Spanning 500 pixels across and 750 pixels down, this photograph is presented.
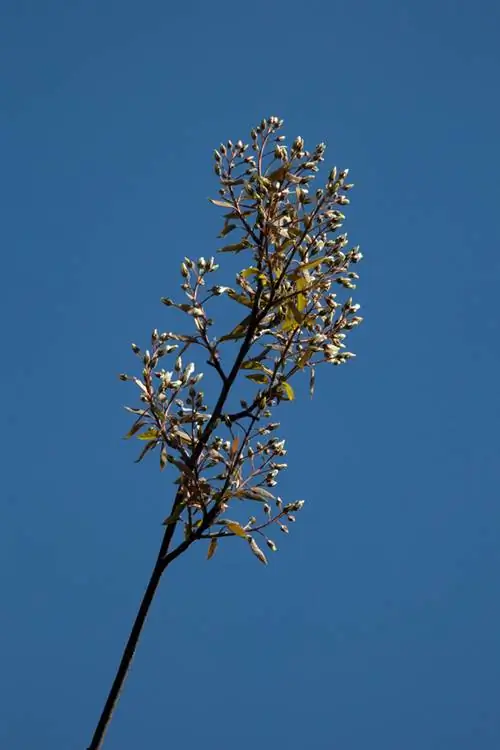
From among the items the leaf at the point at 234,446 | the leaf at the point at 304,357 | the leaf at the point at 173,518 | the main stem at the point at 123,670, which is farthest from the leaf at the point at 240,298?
the main stem at the point at 123,670

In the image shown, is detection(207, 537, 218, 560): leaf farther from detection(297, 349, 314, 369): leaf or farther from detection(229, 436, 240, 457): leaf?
detection(297, 349, 314, 369): leaf

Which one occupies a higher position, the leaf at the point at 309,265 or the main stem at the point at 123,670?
the leaf at the point at 309,265

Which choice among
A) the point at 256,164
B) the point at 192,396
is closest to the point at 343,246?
the point at 256,164

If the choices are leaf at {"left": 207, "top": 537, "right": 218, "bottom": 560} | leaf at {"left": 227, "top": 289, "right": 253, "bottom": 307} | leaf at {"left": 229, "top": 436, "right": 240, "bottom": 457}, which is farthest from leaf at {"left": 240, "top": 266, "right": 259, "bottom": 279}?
leaf at {"left": 207, "top": 537, "right": 218, "bottom": 560}

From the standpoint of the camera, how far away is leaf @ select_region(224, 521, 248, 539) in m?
1.81

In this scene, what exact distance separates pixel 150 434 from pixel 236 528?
0.28m

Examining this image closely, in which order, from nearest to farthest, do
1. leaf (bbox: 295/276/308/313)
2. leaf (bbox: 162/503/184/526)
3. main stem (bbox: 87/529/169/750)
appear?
main stem (bbox: 87/529/169/750), leaf (bbox: 162/503/184/526), leaf (bbox: 295/276/308/313)

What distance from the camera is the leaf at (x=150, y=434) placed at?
6.27 ft

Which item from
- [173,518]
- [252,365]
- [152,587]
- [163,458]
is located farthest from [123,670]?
[252,365]

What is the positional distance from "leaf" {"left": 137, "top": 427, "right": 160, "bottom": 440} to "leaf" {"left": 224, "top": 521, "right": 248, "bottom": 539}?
0.24 m

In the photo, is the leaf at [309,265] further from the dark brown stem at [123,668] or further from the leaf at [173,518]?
the dark brown stem at [123,668]

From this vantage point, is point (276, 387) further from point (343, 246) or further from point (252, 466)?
point (343, 246)

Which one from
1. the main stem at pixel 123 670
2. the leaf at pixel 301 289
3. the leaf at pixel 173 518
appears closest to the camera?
the main stem at pixel 123 670

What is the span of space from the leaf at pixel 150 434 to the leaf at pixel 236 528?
24 centimetres
